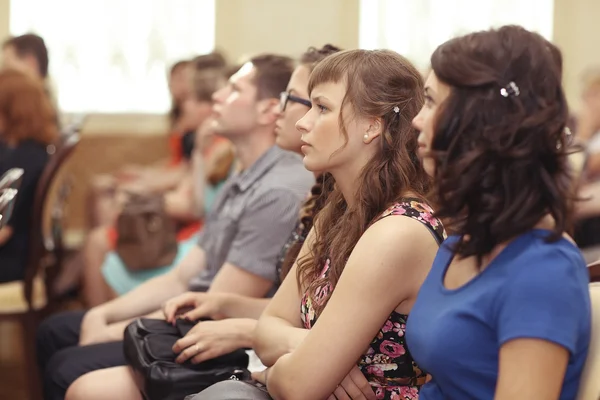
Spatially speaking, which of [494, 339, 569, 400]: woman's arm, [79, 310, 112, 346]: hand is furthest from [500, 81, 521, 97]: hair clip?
[79, 310, 112, 346]: hand

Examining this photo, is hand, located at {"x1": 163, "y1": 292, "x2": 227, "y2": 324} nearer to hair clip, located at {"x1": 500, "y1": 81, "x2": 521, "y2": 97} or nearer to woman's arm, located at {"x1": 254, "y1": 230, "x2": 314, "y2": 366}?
woman's arm, located at {"x1": 254, "y1": 230, "x2": 314, "y2": 366}

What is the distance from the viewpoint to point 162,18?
6824mm

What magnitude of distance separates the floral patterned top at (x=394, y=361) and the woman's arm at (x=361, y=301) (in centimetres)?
6

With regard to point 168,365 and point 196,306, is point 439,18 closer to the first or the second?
point 196,306

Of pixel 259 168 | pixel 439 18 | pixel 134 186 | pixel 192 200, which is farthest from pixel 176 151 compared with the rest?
pixel 259 168

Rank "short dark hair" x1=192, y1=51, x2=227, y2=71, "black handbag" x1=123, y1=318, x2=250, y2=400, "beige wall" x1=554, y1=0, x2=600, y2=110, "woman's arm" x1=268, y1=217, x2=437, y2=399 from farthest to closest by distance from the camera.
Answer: "beige wall" x1=554, y1=0, x2=600, y2=110
"short dark hair" x1=192, y1=51, x2=227, y2=71
"black handbag" x1=123, y1=318, x2=250, y2=400
"woman's arm" x1=268, y1=217, x2=437, y2=399

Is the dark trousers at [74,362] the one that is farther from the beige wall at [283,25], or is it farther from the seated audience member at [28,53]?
the beige wall at [283,25]

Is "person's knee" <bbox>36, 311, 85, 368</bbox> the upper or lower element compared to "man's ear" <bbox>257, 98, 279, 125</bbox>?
lower

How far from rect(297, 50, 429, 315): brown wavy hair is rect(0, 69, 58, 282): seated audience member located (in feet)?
7.55

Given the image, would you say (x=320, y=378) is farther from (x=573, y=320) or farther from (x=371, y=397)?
(x=573, y=320)

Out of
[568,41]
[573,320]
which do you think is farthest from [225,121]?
[568,41]

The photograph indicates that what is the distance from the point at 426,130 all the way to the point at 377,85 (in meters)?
0.47

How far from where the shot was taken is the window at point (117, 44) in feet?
22.0

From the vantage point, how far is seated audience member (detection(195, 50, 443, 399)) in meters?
1.78
